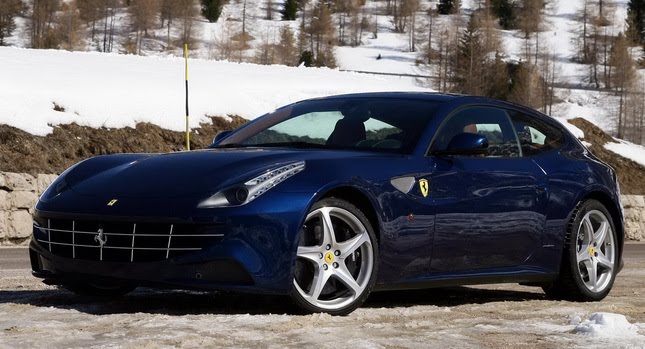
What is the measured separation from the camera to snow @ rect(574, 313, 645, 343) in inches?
218

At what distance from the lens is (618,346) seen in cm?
521

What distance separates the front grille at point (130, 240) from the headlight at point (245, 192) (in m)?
0.13

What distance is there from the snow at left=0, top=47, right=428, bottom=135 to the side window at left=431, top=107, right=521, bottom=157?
1537 cm

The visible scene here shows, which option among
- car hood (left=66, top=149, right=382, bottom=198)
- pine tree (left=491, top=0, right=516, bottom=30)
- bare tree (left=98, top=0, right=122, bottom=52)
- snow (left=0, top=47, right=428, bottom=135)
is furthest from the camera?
pine tree (left=491, top=0, right=516, bottom=30)

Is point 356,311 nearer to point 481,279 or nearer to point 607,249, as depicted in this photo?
point 481,279

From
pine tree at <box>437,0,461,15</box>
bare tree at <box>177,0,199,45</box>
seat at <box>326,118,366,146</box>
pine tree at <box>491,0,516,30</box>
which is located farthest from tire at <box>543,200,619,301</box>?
pine tree at <box>437,0,461,15</box>

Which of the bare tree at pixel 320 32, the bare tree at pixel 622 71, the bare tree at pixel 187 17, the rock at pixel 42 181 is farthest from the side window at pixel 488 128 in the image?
the bare tree at pixel 187 17

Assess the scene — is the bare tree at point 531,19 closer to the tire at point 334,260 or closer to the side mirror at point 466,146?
the side mirror at point 466,146

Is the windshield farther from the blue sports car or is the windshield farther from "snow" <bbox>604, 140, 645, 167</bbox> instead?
"snow" <bbox>604, 140, 645, 167</bbox>

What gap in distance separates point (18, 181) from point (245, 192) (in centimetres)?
1138

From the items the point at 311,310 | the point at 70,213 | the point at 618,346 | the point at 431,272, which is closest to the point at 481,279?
the point at 431,272

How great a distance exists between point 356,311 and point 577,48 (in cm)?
14431

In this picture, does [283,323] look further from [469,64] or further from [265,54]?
[265,54]

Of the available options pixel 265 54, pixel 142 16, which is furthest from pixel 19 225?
pixel 142 16
